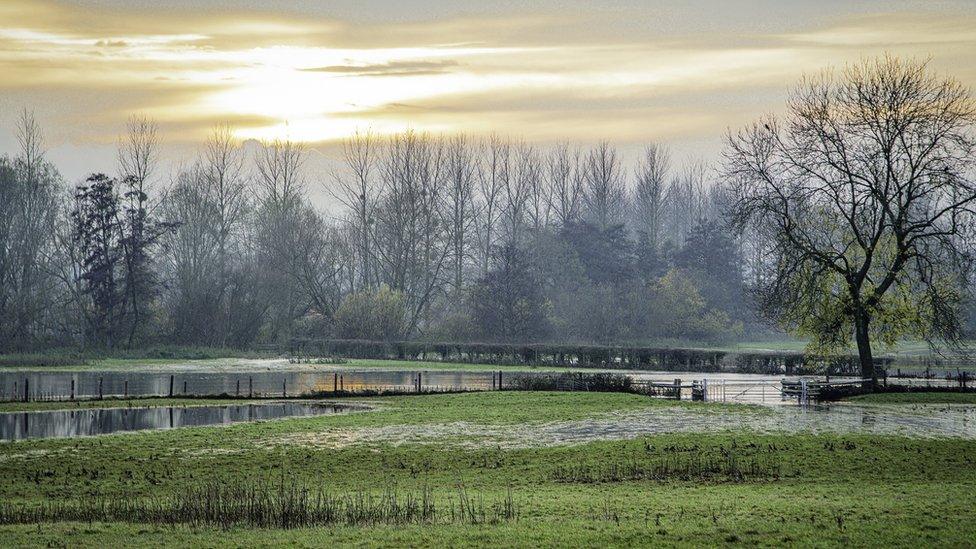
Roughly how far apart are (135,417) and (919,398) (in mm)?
38304

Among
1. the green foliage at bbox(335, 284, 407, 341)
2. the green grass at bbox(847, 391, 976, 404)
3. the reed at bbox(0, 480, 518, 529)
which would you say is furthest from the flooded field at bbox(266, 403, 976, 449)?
the green foliage at bbox(335, 284, 407, 341)

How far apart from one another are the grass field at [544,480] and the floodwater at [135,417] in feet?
11.8

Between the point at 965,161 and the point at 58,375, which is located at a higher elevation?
the point at 965,161

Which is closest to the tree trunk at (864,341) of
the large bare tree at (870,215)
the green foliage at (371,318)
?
the large bare tree at (870,215)

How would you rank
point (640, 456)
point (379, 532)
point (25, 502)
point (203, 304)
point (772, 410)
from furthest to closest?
1. point (203, 304)
2. point (772, 410)
3. point (640, 456)
4. point (25, 502)
5. point (379, 532)

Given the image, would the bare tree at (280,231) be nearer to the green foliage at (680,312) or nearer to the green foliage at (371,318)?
the green foliage at (371,318)

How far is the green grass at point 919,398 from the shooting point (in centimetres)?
5419

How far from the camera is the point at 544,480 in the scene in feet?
98.5

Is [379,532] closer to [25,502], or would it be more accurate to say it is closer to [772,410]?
[25,502]

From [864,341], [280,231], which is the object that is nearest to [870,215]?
[864,341]

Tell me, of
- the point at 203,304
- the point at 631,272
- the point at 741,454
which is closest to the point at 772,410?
the point at 741,454

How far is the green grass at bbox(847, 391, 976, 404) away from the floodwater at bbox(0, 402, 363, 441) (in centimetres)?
2638

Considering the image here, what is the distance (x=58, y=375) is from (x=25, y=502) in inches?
2210

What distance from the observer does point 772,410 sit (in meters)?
50.3
